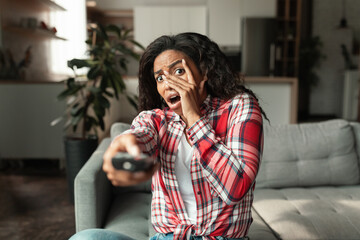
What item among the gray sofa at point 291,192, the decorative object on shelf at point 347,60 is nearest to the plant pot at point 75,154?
the gray sofa at point 291,192

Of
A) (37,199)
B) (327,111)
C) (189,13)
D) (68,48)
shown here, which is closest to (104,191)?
(37,199)

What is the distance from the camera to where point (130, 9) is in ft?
22.4

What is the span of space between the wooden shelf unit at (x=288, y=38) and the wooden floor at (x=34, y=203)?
197 inches

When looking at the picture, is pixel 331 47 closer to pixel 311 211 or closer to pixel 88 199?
pixel 311 211

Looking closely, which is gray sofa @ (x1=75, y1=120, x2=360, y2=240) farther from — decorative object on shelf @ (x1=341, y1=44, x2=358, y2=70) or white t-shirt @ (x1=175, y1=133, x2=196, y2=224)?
decorative object on shelf @ (x1=341, y1=44, x2=358, y2=70)

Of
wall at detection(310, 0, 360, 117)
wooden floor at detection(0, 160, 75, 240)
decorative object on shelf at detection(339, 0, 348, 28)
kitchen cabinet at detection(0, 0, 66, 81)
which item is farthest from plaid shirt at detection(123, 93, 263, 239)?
wall at detection(310, 0, 360, 117)

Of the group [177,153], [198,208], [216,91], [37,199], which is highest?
[216,91]

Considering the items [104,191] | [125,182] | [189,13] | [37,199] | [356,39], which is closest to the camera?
[125,182]

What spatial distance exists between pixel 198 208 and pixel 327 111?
8236 mm

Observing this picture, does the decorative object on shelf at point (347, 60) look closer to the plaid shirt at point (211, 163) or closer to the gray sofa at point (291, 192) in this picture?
the gray sofa at point (291, 192)

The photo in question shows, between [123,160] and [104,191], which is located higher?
[123,160]

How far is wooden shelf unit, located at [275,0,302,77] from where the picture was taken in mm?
6930

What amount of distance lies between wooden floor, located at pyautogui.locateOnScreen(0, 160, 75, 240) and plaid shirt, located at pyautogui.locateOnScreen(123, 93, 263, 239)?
1.51 m

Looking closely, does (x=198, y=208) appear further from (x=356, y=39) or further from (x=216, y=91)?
(x=356, y=39)
